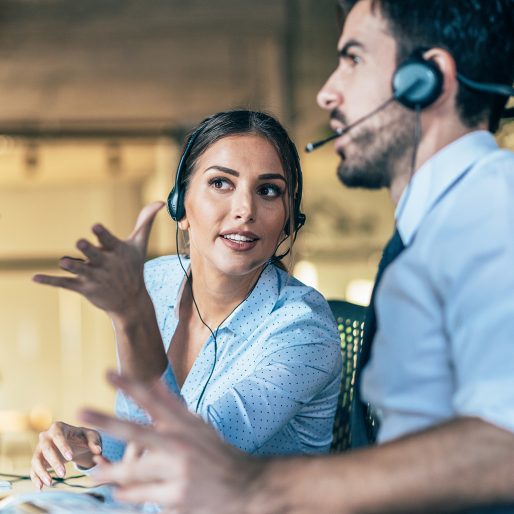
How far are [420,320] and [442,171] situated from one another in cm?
17

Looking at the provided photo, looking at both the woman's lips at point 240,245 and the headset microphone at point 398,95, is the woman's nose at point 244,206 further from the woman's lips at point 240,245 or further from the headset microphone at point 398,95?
the headset microphone at point 398,95

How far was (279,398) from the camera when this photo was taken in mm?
1294

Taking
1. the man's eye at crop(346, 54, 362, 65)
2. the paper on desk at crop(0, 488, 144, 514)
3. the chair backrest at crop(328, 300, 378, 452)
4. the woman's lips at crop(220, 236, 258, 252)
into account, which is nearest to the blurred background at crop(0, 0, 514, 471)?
the chair backrest at crop(328, 300, 378, 452)

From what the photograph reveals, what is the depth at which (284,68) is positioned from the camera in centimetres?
530

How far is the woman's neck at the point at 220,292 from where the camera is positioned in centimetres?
154

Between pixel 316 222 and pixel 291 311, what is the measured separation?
185 inches

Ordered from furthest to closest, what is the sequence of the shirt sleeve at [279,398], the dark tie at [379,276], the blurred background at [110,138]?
the blurred background at [110,138] → the shirt sleeve at [279,398] → the dark tie at [379,276]

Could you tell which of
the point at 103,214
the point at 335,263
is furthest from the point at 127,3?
the point at 103,214

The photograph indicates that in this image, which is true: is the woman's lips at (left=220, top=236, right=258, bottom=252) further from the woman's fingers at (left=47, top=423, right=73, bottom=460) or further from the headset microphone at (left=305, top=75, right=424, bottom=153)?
the headset microphone at (left=305, top=75, right=424, bottom=153)

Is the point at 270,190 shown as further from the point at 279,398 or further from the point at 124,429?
the point at 124,429

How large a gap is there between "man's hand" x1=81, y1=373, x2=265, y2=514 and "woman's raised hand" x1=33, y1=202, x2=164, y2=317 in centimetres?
25

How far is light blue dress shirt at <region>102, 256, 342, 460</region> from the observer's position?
1.26 metres

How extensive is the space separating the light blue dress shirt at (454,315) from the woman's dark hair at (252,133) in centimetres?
69

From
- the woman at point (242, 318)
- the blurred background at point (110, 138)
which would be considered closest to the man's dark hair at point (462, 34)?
the woman at point (242, 318)
